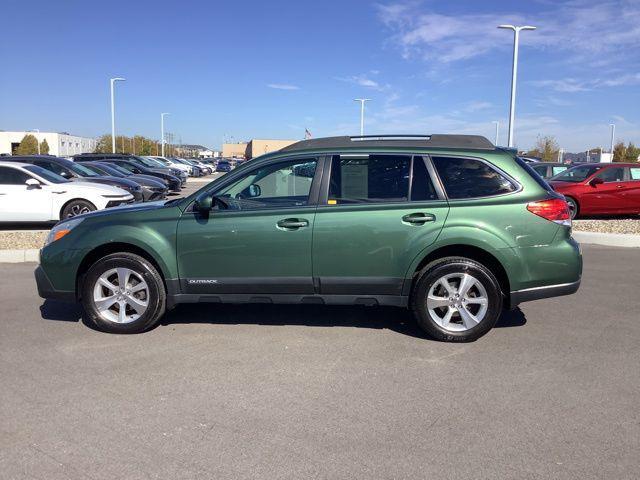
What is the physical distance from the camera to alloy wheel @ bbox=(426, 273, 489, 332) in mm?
4934

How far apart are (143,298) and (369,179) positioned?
239 centimetres

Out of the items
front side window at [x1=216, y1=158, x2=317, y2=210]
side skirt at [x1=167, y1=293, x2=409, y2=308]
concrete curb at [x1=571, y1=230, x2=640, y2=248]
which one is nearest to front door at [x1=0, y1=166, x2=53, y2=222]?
side skirt at [x1=167, y1=293, x2=409, y2=308]

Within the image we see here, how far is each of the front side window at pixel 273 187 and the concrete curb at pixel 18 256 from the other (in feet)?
16.6

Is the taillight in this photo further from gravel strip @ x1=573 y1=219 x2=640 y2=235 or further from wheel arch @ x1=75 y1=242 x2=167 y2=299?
gravel strip @ x1=573 y1=219 x2=640 y2=235

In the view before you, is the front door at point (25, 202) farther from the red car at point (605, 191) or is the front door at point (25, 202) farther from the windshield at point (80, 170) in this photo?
the red car at point (605, 191)

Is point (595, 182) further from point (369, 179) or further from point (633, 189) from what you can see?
point (369, 179)

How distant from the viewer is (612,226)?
12109mm

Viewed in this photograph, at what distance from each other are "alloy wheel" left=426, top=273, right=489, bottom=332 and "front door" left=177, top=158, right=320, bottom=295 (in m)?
1.13

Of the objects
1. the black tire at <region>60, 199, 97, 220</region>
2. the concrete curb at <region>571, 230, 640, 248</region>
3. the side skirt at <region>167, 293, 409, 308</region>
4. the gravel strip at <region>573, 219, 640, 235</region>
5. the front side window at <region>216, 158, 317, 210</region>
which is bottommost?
the side skirt at <region>167, 293, 409, 308</region>

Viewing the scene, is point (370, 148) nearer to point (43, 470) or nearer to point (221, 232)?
point (221, 232)

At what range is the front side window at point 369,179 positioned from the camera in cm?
504

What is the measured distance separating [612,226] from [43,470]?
12169 mm

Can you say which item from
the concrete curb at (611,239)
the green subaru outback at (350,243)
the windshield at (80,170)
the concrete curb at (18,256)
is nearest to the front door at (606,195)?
the concrete curb at (611,239)

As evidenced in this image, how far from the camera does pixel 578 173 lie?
14.1m
